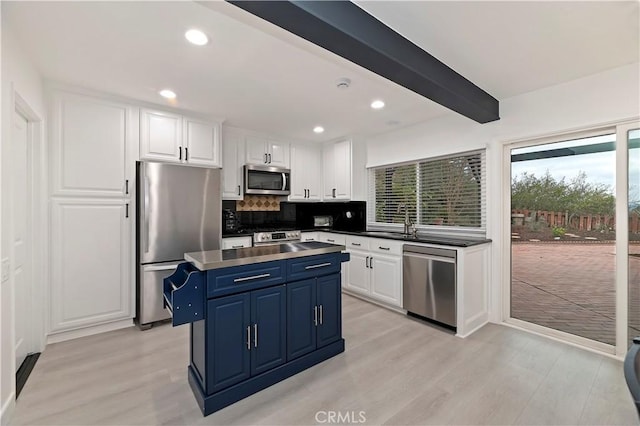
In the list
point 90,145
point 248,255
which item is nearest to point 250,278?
point 248,255

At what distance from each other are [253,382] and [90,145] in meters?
2.75

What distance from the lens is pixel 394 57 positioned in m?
1.95

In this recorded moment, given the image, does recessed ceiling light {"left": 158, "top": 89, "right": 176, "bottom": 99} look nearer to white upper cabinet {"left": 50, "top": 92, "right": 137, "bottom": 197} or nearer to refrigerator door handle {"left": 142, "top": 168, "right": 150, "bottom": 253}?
white upper cabinet {"left": 50, "top": 92, "right": 137, "bottom": 197}

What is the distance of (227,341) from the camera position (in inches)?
75.1

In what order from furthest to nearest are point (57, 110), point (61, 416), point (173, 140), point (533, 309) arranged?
point (173, 140) → point (533, 309) → point (57, 110) → point (61, 416)

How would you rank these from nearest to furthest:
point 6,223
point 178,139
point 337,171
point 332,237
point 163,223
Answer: point 6,223 → point 163,223 → point 178,139 → point 332,237 → point 337,171

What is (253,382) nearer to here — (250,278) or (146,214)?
(250,278)

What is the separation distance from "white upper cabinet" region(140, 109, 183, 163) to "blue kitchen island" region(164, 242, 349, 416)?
5.80ft

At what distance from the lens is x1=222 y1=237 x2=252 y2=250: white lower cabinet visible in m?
3.76

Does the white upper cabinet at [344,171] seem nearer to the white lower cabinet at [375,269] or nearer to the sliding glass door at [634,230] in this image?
the white lower cabinet at [375,269]

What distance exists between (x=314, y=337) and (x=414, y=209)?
2.52 meters

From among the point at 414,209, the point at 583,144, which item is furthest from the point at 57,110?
the point at 583,144

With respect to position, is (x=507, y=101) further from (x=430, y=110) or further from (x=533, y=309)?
(x=533, y=309)

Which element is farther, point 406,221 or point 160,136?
point 406,221
